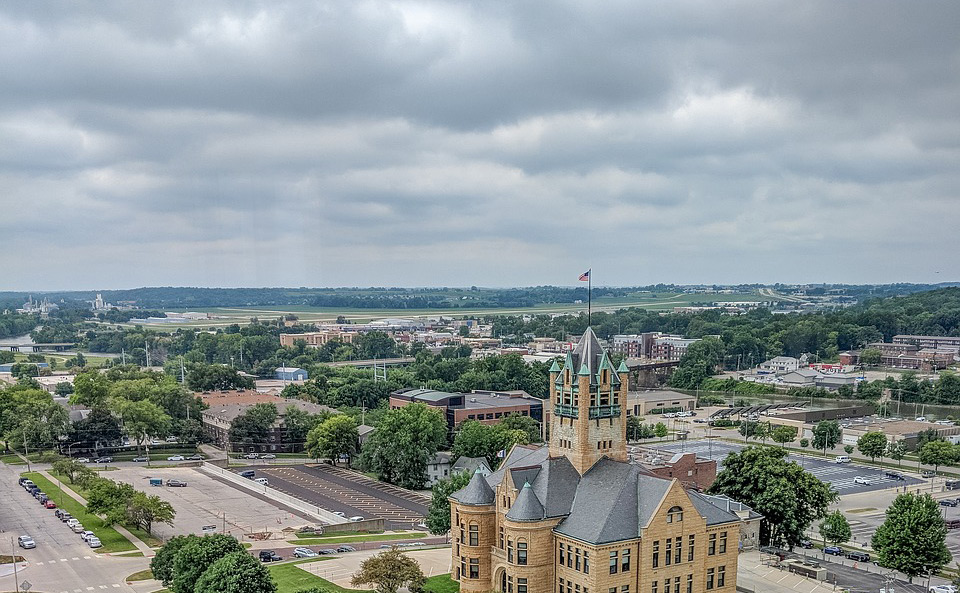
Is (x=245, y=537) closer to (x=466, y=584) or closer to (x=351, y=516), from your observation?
(x=351, y=516)

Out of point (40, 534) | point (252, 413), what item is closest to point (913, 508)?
point (40, 534)

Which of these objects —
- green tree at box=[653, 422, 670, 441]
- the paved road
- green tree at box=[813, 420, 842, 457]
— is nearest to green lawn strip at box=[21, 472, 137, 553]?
the paved road

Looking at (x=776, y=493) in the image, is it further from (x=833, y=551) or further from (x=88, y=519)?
(x=88, y=519)

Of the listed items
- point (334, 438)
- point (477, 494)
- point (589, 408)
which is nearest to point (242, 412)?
point (334, 438)

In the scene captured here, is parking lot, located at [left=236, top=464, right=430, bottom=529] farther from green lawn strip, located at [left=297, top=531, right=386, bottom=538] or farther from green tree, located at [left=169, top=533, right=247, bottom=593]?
green tree, located at [left=169, top=533, right=247, bottom=593]

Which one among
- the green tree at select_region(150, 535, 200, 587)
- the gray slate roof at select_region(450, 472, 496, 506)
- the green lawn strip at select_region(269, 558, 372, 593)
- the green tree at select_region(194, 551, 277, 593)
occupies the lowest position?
the green lawn strip at select_region(269, 558, 372, 593)
